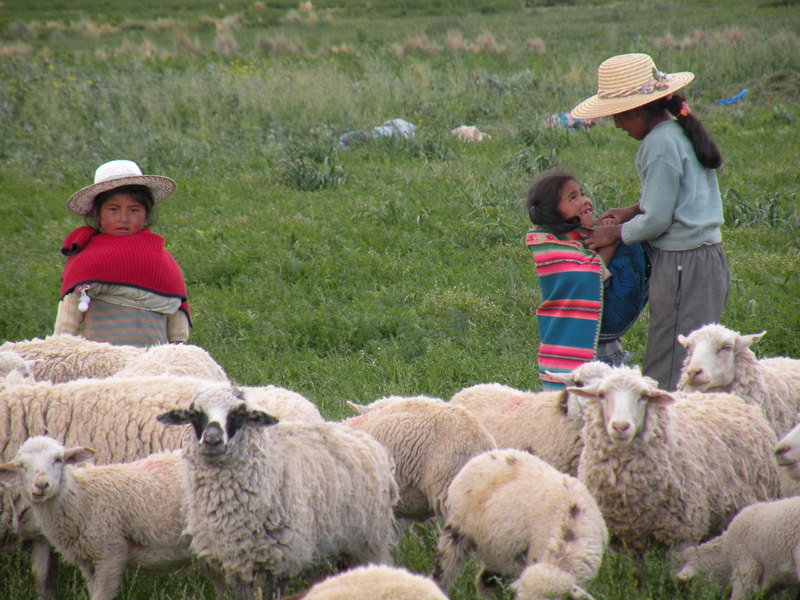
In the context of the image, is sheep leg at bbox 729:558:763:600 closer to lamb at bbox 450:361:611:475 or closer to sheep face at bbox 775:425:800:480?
sheep face at bbox 775:425:800:480

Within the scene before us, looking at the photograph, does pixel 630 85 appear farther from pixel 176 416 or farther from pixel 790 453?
pixel 176 416

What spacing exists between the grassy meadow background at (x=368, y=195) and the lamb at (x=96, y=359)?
42.9 inches

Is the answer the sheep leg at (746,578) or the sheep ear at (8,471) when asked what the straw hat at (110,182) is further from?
the sheep leg at (746,578)

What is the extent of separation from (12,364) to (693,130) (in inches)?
158

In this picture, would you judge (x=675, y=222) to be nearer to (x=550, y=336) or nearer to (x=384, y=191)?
(x=550, y=336)

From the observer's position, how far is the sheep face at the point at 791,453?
3854 mm

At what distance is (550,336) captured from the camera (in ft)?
16.0

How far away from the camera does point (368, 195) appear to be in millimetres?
10602

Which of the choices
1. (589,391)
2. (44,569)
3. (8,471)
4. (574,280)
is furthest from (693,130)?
(44,569)

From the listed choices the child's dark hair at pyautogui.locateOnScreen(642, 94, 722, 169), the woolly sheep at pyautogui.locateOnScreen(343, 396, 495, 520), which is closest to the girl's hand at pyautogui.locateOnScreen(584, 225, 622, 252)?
the child's dark hair at pyautogui.locateOnScreen(642, 94, 722, 169)

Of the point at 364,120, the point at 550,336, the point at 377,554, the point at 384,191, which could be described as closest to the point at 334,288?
the point at 384,191

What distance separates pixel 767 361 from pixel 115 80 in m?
14.3

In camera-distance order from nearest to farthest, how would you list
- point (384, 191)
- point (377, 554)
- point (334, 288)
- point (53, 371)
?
point (377, 554), point (53, 371), point (334, 288), point (384, 191)

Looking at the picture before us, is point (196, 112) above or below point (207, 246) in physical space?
above
